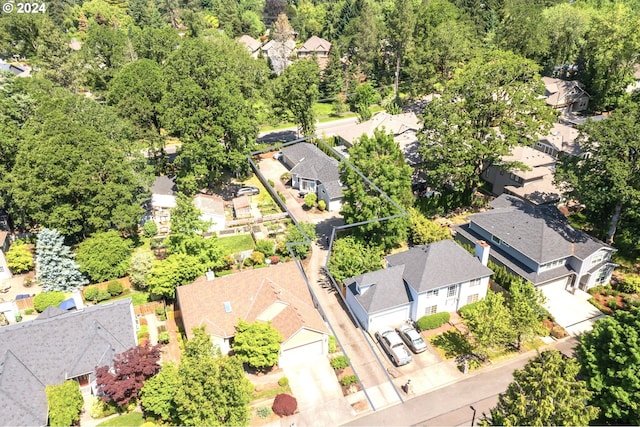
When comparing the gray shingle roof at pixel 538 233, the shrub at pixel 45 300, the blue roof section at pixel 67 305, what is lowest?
the shrub at pixel 45 300

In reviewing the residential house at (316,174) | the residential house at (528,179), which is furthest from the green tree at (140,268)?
the residential house at (528,179)

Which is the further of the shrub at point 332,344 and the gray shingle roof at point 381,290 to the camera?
the gray shingle roof at point 381,290

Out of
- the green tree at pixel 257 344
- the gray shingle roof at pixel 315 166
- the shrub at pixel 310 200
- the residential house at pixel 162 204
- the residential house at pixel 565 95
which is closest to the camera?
the green tree at pixel 257 344

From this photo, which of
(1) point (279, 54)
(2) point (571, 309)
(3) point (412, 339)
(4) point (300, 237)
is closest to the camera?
(3) point (412, 339)

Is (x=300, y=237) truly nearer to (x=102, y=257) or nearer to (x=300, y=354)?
(x=300, y=354)

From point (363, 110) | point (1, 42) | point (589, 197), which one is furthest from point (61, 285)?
point (1, 42)

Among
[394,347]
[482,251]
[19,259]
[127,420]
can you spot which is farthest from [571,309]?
[19,259]

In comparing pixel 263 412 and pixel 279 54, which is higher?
pixel 279 54

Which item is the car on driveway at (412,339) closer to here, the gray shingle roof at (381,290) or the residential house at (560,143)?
the gray shingle roof at (381,290)
